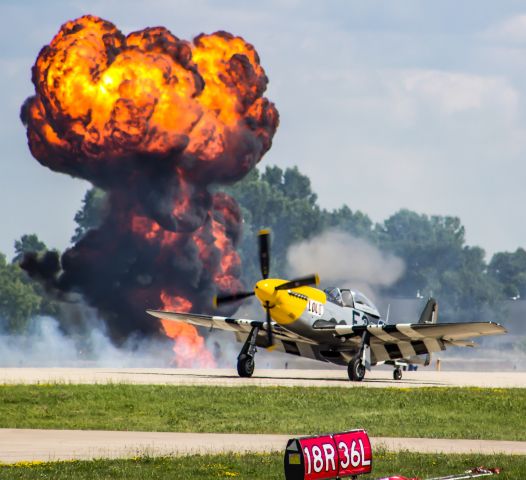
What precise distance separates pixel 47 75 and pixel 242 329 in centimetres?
2894

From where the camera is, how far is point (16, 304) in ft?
463

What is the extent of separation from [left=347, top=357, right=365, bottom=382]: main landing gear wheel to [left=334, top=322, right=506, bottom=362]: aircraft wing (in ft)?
3.85

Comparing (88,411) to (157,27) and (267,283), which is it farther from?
(157,27)

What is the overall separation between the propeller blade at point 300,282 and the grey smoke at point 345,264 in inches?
1916

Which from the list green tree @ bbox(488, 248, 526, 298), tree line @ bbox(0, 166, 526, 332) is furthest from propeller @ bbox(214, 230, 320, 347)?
green tree @ bbox(488, 248, 526, 298)

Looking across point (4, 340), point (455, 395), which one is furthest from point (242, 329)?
point (4, 340)

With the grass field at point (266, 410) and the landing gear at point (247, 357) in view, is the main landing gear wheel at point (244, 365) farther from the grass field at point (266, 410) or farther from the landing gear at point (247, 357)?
the grass field at point (266, 410)

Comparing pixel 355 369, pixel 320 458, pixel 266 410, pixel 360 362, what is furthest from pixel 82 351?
pixel 320 458

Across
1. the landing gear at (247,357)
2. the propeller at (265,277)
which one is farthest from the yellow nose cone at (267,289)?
the landing gear at (247,357)

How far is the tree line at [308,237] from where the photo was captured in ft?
468

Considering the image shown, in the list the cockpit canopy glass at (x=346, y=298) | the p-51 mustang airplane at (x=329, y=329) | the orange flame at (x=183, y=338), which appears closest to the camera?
the p-51 mustang airplane at (x=329, y=329)

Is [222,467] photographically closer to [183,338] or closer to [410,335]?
[410,335]

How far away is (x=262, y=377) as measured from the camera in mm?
57000

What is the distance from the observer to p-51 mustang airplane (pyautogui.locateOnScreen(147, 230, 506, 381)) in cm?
5209
